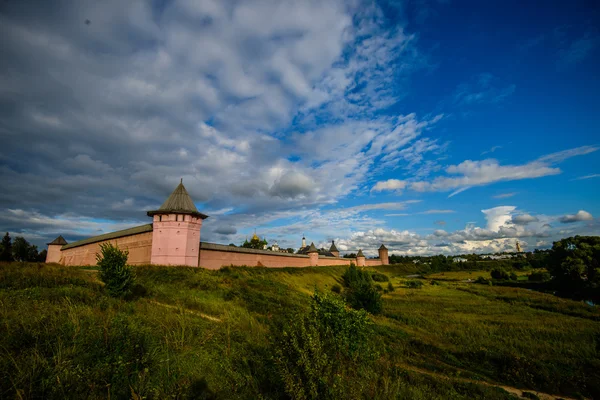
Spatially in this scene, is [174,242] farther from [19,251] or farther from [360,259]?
[360,259]

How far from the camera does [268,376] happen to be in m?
6.02

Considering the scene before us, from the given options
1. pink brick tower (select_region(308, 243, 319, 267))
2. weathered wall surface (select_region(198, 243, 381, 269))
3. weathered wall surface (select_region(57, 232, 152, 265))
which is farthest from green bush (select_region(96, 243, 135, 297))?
pink brick tower (select_region(308, 243, 319, 267))

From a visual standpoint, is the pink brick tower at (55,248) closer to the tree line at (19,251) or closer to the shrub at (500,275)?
the tree line at (19,251)

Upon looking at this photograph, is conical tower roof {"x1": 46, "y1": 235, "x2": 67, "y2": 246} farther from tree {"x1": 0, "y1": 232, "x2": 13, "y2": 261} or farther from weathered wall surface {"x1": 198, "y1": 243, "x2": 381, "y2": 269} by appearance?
weathered wall surface {"x1": 198, "y1": 243, "x2": 381, "y2": 269}

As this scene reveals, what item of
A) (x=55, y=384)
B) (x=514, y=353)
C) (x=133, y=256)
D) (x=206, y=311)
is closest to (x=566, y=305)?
(x=514, y=353)

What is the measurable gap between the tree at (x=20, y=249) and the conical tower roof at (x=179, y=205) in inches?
1336

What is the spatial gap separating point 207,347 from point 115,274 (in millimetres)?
6826

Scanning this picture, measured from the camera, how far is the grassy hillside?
4.75 metres

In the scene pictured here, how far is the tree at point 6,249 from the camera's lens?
1362 inches

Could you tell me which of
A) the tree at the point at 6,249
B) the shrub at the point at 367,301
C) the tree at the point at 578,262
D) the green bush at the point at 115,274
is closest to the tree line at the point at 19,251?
the tree at the point at 6,249

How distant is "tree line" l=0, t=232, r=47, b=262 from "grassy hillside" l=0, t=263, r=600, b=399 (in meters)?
33.9

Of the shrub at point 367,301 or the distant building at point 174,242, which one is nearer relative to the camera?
the distant building at point 174,242

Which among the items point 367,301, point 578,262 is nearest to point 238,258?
point 367,301

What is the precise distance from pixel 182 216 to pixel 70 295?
1036 centimetres
